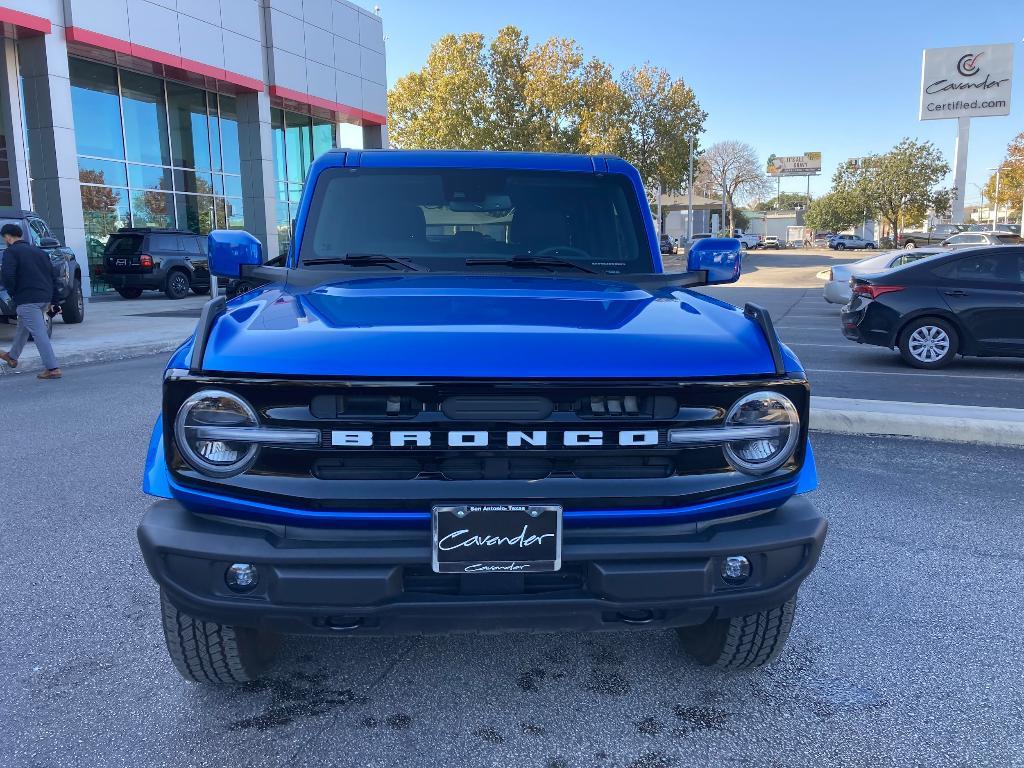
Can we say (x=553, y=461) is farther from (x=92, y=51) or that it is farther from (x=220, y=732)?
(x=92, y=51)

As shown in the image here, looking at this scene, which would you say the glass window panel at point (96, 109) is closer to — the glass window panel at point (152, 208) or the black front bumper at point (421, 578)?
the glass window panel at point (152, 208)

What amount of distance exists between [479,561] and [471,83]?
4472 centimetres

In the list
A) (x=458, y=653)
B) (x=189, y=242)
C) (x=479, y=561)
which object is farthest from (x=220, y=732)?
(x=189, y=242)

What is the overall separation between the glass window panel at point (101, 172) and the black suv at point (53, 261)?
23.3ft

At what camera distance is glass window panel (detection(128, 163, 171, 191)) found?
22.3 meters

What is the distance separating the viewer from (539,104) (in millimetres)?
43125

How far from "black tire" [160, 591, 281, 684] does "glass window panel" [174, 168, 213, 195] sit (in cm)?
2445

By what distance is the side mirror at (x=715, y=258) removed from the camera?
3672 millimetres

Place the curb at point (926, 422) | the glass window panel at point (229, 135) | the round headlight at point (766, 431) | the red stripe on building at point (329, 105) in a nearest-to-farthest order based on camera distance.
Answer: the round headlight at point (766, 431), the curb at point (926, 422), the red stripe on building at point (329, 105), the glass window panel at point (229, 135)

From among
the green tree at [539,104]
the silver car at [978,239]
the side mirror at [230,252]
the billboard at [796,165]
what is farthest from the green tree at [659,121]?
the billboard at [796,165]

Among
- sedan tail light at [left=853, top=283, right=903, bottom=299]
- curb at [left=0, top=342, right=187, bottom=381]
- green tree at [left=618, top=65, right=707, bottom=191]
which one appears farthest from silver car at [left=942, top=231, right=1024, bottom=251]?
curb at [left=0, top=342, right=187, bottom=381]

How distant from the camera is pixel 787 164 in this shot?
12388 cm

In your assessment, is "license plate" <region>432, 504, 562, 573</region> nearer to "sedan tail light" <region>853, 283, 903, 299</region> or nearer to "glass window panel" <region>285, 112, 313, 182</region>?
"sedan tail light" <region>853, 283, 903, 299</region>

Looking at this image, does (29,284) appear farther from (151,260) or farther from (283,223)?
(283,223)
